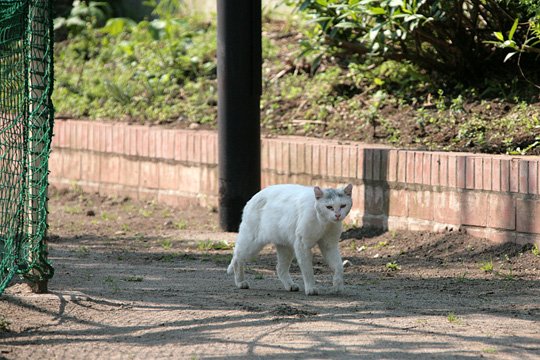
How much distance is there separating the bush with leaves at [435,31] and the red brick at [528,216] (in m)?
1.61

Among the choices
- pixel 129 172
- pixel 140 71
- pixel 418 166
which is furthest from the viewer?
pixel 140 71

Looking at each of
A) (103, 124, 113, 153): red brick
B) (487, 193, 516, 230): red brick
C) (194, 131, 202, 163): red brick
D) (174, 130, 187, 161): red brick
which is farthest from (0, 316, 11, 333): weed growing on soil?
(103, 124, 113, 153): red brick

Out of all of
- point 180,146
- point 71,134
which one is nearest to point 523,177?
point 180,146

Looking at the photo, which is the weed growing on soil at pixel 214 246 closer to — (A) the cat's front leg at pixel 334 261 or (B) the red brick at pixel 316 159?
(B) the red brick at pixel 316 159

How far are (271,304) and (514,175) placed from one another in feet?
8.22

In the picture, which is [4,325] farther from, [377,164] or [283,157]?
[283,157]

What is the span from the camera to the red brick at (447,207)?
304 inches

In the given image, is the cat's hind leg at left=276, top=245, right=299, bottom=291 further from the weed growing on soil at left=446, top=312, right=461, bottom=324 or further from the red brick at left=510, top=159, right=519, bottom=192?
the red brick at left=510, top=159, right=519, bottom=192

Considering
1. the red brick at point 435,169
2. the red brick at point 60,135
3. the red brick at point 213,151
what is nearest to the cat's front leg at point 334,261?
the red brick at point 435,169

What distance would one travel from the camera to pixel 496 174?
7414mm

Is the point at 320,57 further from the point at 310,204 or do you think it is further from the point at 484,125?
the point at 310,204

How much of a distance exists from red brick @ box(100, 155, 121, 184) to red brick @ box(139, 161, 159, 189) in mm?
381

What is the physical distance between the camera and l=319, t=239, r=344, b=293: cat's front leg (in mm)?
6156

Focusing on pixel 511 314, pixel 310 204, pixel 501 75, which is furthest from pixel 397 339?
pixel 501 75
